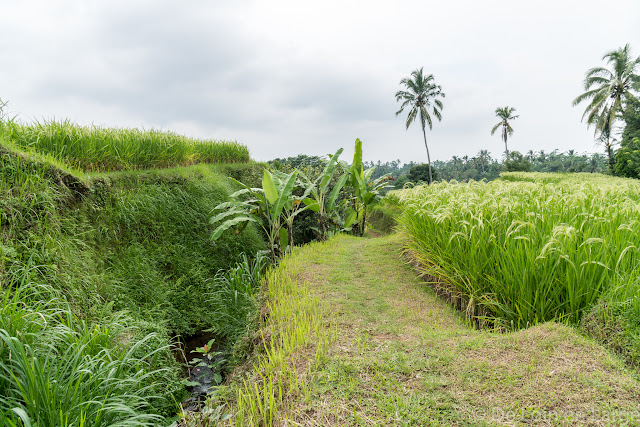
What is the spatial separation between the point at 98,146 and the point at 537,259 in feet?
21.7

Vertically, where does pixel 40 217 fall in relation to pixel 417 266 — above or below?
above

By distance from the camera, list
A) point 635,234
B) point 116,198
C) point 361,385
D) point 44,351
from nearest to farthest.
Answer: point 361,385 < point 44,351 < point 635,234 < point 116,198

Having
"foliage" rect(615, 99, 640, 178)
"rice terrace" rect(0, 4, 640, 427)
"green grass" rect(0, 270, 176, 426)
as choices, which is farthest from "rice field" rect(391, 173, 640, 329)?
"foliage" rect(615, 99, 640, 178)

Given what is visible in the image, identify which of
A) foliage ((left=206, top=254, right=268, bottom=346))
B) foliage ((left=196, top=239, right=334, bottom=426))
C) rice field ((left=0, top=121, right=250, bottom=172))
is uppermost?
rice field ((left=0, top=121, right=250, bottom=172))

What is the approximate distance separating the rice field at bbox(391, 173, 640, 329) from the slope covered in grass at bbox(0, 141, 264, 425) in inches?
119

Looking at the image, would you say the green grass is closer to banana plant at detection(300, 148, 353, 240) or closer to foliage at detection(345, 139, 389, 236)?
banana plant at detection(300, 148, 353, 240)

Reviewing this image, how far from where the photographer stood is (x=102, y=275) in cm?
410

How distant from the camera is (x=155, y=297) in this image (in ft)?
15.6

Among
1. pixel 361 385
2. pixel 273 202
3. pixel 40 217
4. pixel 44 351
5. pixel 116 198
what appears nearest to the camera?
pixel 361 385

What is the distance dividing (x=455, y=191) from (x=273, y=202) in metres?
3.12

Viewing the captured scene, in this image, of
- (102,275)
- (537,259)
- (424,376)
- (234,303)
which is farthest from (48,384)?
(537,259)

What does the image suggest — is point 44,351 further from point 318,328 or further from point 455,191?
point 455,191

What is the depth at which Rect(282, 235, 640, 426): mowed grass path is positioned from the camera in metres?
1.71

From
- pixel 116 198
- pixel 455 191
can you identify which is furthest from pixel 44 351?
pixel 455 191
